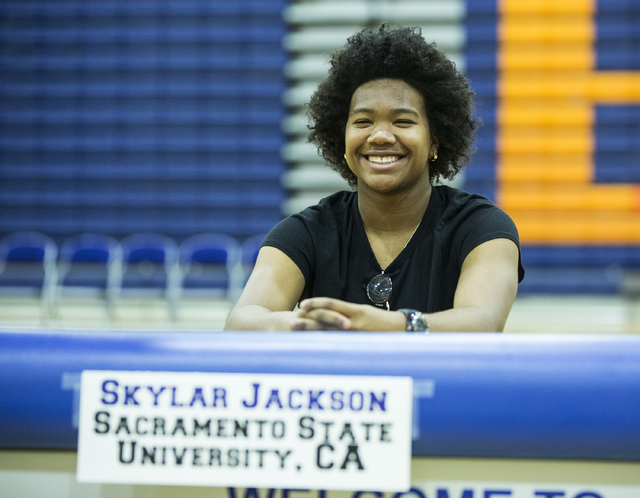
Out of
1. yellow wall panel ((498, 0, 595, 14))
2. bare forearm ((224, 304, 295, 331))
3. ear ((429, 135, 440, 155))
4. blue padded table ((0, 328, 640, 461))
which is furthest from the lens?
yellow wall panel ((498, 0, 595, 14))

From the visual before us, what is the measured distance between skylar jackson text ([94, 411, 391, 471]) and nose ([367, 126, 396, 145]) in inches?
33.0

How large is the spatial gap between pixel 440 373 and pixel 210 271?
5215 mm

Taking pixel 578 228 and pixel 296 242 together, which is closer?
pixel 296 242

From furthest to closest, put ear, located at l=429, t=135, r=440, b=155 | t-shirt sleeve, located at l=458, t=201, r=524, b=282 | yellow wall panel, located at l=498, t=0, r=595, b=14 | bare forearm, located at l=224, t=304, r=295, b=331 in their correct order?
yellow wall panel, located at l=498, t=0, r=595, b=14 < ear, located at l=429, t=135, r=440, b=155 < t-shirt sleeve, located at l=458, t=201, r=524, b=282 < bare forearm, located at l=224, t=304, r=295, b=331

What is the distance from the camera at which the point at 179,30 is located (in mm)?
5930

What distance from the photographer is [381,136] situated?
1.32m

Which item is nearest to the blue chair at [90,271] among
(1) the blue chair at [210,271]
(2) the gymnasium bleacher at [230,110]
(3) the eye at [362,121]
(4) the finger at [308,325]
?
(2) the gymnasium bleacher at [230,110]

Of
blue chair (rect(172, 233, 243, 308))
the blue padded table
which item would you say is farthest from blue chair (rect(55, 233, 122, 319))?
the blue padded table

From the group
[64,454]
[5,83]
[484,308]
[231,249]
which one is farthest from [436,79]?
[5,83]

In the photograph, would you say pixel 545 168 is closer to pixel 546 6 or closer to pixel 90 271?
pixel 546 6

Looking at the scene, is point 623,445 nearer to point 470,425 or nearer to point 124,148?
point 470,425

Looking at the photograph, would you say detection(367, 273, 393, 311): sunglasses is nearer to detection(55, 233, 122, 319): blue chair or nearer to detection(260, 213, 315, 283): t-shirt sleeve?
detection(260, 213, 315, 283): t-shirt sleeve

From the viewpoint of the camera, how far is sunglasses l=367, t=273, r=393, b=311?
1.28m

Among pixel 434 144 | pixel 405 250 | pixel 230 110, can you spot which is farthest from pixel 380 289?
pixel 230 110
